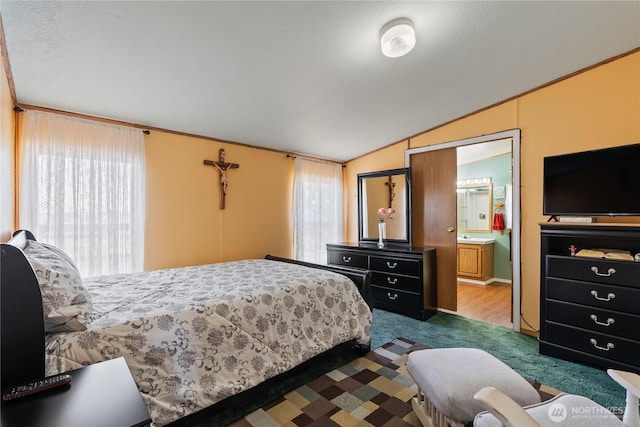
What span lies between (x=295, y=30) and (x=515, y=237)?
9.63ft

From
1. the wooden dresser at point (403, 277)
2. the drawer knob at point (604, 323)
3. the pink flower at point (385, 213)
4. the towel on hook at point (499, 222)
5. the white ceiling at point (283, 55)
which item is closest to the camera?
the white ceiling at point (283, 55)

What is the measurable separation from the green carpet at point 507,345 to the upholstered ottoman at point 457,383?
3.26 ft

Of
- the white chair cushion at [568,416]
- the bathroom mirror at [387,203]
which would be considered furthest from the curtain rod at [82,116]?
the white chair cushion at [568,416]

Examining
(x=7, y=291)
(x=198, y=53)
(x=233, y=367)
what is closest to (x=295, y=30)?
(x=198, y=53)

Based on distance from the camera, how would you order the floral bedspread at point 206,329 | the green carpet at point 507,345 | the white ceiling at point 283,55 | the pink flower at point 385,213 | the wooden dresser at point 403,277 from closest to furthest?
1. the floral bedspread at point 206,329
2. the white ceiling at point 283,55
3. the green carpet at point 507,345
4. the wooden dresser at point 403,277
5. the pink flower at point 385,213

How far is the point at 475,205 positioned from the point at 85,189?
19.7 feet

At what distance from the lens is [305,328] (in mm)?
2178

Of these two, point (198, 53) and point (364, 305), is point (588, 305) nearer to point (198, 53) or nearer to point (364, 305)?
point (364, 305)

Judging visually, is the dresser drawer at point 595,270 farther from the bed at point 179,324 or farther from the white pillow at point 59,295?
the white pillow at point 59,295

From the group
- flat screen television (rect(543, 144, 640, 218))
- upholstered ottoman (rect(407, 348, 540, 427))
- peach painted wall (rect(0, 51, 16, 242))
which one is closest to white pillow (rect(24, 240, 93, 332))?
peach painted wall (rect(0, 51, 16, 242))

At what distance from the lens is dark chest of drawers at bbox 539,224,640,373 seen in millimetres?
2094

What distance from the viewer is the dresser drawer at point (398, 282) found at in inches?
135

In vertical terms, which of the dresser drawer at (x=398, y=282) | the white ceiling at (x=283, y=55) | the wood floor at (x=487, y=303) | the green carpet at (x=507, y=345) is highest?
the white ceiling at (x=283, y=55)

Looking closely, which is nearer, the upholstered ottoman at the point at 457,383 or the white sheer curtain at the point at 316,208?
the upholstered ottoman at the point at 457,383
